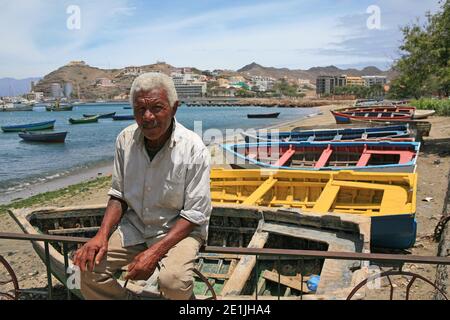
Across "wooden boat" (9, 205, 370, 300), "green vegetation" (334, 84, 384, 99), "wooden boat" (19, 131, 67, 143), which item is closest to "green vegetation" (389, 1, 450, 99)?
"wooden boat" (9, 205, 370, 300)

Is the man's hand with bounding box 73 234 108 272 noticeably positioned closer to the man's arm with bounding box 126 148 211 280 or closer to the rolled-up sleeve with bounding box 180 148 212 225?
the man's arm with bounding box 126 148 211 280

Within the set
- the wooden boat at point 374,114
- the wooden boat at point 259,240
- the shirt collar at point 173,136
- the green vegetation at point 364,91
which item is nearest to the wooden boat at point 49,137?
→ the wooden boat at point 374,114

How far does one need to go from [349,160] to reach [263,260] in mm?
7745

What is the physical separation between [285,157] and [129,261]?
992 centimetres

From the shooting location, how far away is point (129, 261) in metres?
3.32

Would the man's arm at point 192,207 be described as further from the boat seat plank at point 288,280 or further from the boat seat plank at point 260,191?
the boat seat plank at point 260,191

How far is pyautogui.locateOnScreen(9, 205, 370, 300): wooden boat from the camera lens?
16.3ft

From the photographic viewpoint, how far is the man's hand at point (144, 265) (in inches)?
111

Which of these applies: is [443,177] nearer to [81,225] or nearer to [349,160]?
[349,160]

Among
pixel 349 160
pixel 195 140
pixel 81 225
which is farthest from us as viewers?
pixel 349 160

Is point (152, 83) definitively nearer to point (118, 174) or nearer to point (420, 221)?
point (118, 174)

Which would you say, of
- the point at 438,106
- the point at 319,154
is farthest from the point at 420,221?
the point at 438,106

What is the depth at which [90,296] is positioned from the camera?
3.22m
